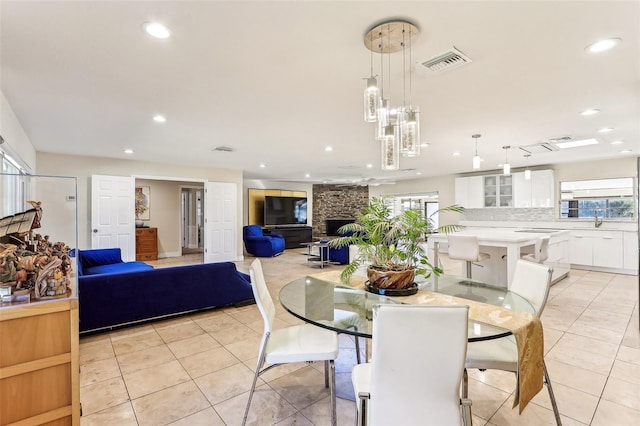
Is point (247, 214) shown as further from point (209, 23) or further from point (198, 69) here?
point (209, 23)

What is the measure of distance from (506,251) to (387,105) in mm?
3589

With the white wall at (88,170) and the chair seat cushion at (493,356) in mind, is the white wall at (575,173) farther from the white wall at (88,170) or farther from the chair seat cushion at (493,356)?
the white wall at (88,170)

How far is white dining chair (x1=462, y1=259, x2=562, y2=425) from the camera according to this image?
1681 millimetres

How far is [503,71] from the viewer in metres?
2.35

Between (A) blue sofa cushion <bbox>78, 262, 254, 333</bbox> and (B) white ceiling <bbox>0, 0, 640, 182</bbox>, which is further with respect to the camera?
(A) blue sofa cushion <bbox>78, 262, 254, 333</bbox>

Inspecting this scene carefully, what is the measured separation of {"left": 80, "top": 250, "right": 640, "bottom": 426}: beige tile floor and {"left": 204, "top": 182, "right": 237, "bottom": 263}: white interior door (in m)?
3.88

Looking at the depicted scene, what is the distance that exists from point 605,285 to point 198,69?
6.66m

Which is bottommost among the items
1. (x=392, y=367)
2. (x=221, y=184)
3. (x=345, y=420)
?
(x=345, y=420)

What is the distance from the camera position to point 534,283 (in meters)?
2.05

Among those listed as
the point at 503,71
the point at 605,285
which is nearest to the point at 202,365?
the point at 503,71

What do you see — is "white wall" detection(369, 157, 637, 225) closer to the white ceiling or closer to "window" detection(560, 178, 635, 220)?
"window" detection(560, 178, 635, 220)

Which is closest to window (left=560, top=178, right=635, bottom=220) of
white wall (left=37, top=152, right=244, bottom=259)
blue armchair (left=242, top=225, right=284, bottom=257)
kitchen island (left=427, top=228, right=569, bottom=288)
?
kitchen island (left=427, top=228, right=569, bottom=288)

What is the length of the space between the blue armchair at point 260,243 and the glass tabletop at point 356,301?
6002 mm

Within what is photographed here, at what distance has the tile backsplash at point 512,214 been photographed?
23.3ft
